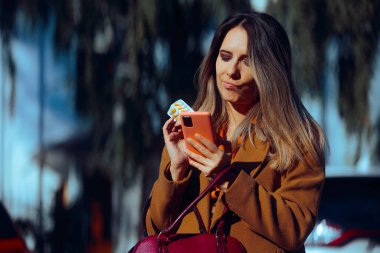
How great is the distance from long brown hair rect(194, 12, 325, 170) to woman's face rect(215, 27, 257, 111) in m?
0.03

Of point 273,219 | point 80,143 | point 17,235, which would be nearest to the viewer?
point 273,219

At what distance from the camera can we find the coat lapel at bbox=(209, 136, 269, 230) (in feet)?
9.71

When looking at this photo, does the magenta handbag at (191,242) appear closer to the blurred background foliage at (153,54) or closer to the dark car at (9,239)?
the dark car at (9,239)

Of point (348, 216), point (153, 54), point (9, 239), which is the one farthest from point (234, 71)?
point (153, 54)

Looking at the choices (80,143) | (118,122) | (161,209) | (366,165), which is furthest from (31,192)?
(161,209)

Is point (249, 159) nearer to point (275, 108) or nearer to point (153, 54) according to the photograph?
point (275, 108)

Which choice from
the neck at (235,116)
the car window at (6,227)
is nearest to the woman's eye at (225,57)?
the neck at (235,116)

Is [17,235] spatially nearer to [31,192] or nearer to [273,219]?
[273,219]

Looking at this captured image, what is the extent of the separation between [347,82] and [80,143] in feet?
9.51

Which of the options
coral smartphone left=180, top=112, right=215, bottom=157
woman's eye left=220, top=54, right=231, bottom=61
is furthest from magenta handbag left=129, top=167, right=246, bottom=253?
woman's eye left=220, top=54, right=231, bottom=61

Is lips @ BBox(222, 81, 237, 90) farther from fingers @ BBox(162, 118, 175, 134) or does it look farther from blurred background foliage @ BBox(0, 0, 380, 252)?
blurred background foliage @ BBox(0, 0, 380, 252)

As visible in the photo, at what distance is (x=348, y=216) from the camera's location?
6.25 m

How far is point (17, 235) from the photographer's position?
5590 mm

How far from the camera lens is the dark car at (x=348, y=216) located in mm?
5992
